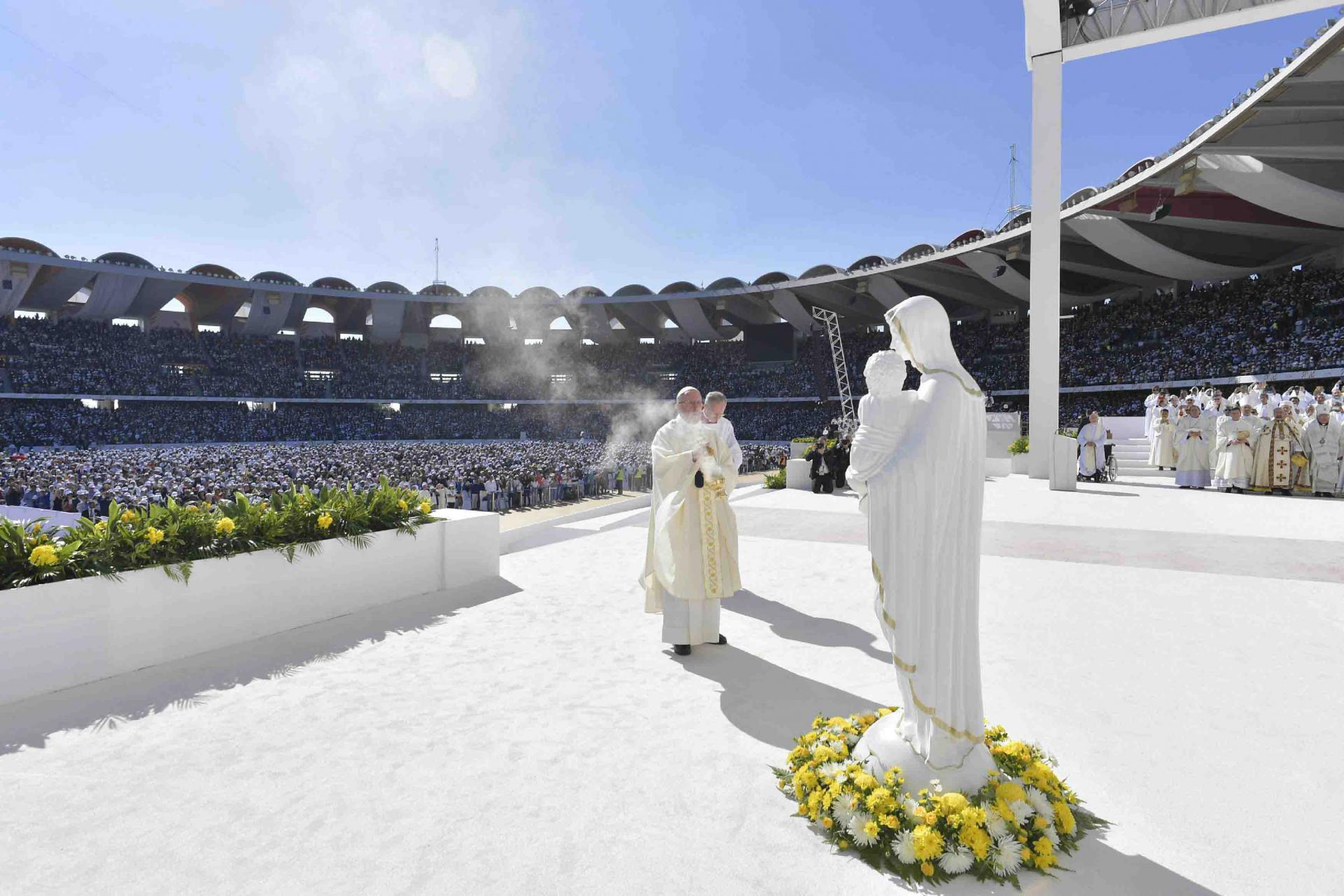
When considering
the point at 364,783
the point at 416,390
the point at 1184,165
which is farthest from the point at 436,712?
the point at 416,390

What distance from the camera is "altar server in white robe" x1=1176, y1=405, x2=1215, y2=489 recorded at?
1409 cm

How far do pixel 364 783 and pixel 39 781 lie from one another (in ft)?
5.19

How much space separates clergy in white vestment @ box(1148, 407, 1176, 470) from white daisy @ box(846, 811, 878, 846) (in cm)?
1941

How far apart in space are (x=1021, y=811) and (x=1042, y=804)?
144 millimetres

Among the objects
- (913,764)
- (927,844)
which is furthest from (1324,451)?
(927,844)

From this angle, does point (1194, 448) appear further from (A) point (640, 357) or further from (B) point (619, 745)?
(A) point (640, 357)

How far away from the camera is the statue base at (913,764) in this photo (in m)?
2.62

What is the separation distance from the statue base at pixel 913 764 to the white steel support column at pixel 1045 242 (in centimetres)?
1432

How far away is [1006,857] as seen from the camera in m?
2.36

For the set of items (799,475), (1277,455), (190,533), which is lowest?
(799,475)

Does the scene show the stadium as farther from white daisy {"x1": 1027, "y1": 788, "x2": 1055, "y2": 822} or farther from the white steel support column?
the white steel support column

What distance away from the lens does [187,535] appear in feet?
16.0

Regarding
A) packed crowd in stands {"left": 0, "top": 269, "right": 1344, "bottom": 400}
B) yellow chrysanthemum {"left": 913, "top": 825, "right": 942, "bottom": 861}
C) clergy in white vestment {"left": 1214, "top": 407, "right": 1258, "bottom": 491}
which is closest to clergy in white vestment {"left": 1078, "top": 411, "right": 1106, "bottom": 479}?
clergy in white vestment {"left": 1214, "top": 407, "right": 1258, "bottom": 491}

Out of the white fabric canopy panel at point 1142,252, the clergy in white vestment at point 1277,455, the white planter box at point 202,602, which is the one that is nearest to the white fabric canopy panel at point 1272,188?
the white fabric canopy panel at point 1142,252
